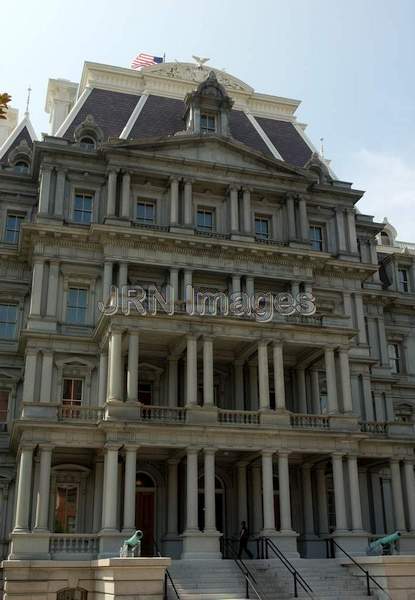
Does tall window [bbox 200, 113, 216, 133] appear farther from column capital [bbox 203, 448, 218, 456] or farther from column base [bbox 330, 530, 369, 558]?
column base [bbox 330, 530, 369, 558]

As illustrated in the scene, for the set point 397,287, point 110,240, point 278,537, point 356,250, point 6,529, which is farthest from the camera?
point 397,287

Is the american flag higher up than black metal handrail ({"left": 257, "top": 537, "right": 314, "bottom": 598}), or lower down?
higher up

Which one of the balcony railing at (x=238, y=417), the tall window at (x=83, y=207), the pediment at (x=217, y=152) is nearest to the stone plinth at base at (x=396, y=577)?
the balcony railing at (x=238, y=417)

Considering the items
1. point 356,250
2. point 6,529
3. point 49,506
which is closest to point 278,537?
point 49,506

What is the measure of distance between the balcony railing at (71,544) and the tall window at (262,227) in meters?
18.2

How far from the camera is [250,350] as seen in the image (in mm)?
32406

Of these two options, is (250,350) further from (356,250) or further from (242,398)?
(356,250)

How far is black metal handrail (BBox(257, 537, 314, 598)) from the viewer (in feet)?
77.7

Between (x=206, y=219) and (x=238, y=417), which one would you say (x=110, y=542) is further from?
(x=206, y=219)

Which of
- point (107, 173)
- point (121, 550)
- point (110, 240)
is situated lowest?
point (121, 550)

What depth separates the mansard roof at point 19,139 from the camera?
39.2 m

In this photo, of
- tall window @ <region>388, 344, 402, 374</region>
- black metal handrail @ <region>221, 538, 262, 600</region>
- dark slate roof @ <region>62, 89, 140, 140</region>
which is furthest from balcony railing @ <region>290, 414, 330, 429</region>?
dark slate roof @ <region>62, 89, 140, 140</region>

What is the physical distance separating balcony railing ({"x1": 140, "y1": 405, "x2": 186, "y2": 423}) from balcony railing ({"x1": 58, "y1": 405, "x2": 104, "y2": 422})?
1.86 meters

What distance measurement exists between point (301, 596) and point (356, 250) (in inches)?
822
